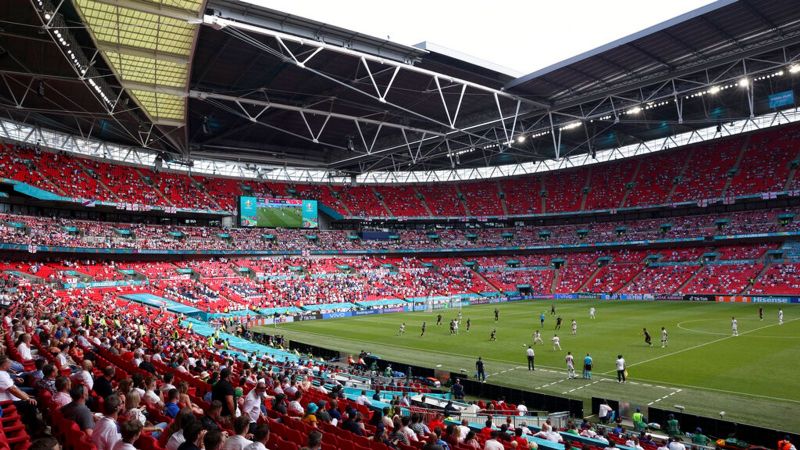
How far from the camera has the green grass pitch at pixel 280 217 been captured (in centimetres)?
6994

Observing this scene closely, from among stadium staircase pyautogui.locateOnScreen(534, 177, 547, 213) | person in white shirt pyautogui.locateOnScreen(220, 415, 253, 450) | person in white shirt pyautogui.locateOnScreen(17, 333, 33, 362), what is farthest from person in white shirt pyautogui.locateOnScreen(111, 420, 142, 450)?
stadium staircase pyautogui.locateOnScreen(534, 177, 547, 213)

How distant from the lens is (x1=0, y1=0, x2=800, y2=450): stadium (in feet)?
44.4

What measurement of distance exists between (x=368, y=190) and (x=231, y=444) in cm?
8117

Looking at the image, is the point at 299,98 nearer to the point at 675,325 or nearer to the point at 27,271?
the point at 27,271

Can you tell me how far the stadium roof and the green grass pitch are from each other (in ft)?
39.8

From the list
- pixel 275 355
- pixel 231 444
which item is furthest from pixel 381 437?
pixel 275 355

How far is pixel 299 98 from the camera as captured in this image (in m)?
47.9

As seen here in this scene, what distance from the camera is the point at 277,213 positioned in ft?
234

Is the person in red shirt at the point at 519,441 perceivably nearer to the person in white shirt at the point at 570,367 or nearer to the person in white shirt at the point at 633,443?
the person in white shirt at the point at 633,443

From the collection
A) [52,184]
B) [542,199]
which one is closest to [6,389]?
→ [52,184]

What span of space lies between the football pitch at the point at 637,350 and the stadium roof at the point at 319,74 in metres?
18.0

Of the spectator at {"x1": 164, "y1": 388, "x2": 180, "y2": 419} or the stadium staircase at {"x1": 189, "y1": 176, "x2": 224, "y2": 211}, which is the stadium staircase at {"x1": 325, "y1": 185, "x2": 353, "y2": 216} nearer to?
the stadium staircase at {"x1": 189, "y1": 176, "x2": 224, "y2": 211}

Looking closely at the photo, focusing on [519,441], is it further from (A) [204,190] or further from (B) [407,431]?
(A) [204,190]

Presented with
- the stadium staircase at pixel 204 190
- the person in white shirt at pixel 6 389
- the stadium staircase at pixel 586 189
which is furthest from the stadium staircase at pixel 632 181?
the person in white shirt at pixel 6 389
